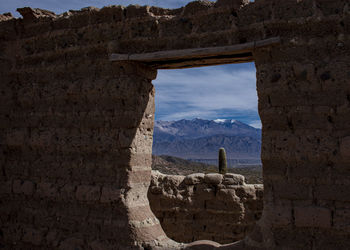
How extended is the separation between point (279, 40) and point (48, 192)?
375 cm

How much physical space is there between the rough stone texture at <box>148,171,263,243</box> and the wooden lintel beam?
2.64 m

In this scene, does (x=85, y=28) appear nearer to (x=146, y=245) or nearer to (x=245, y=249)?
(x=146, y=245)

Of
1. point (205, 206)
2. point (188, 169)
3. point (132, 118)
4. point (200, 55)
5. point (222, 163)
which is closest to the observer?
point (200, 55)

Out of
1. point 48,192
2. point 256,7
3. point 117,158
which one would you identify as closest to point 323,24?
point 256,7

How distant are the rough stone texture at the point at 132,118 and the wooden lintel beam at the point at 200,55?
0.14m

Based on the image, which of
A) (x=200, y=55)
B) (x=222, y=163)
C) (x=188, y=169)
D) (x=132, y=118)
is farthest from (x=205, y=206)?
(x=188, y=169)

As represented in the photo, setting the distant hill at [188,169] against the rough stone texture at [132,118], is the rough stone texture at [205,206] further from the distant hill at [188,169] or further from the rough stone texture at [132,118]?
the distant hill at [188,169]

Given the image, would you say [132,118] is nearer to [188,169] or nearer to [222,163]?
[222,163]

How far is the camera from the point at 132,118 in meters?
4.51

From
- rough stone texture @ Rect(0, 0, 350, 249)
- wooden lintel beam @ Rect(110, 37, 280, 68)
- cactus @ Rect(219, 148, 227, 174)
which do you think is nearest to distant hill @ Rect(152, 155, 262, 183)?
cactus @ Rect(219, 148, 227, 174)

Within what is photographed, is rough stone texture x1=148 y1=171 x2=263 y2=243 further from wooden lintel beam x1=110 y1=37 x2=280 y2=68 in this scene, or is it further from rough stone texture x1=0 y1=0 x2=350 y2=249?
wooden lintel beam x1=110 y1=37 x2=280 y2=68

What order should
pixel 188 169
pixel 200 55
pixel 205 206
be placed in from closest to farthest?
pixel 200 55 < pixel 205 206 < pixel 188 169

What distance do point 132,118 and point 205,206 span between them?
111 inches

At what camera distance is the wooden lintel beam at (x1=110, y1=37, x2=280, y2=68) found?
4031mm
